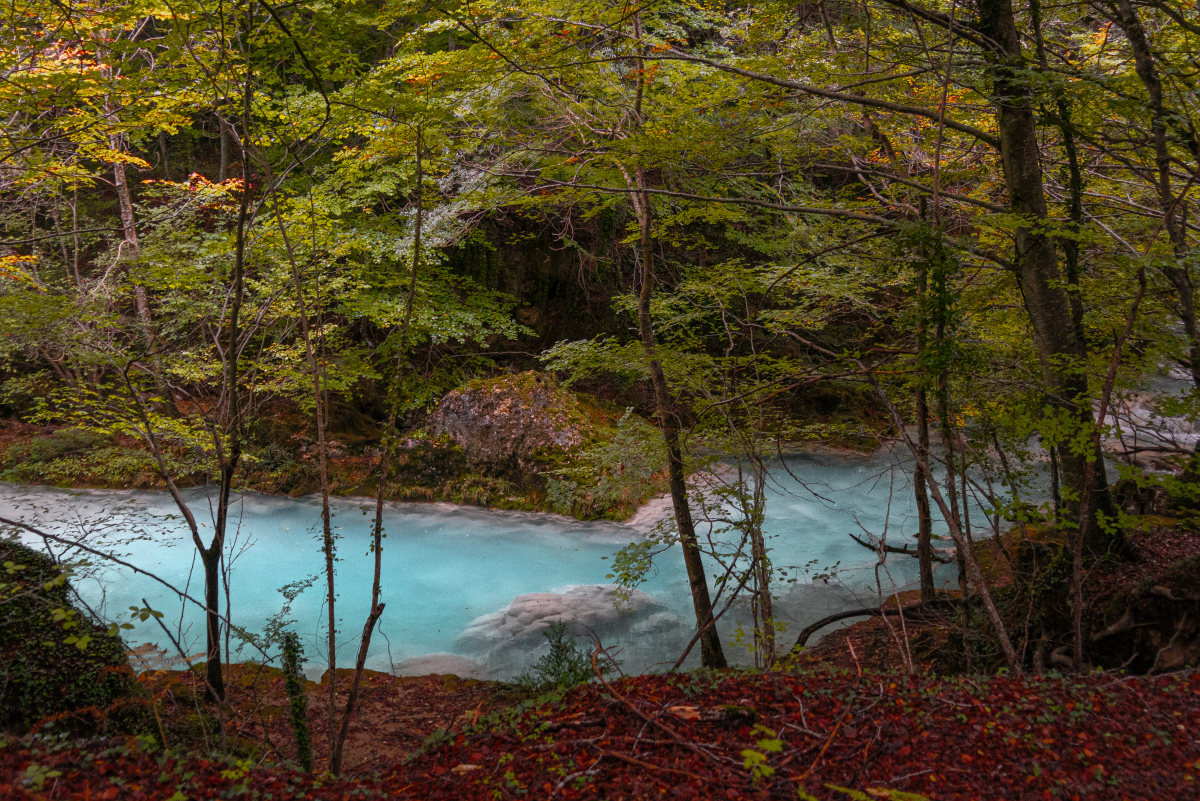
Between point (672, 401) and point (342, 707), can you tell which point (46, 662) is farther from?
point (672, 401)

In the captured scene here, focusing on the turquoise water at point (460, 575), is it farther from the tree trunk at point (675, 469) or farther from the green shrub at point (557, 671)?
the tree trunk at point (675, 469)

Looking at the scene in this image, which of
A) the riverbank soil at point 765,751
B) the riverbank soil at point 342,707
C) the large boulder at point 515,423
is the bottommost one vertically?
the riverbank soil at point 342,707

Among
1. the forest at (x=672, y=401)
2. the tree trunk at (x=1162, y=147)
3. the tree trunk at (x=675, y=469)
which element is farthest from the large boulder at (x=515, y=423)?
the tree trunk at (x=1162, y=147)

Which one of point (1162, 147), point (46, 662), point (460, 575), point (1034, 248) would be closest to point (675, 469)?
point (1034, 248)

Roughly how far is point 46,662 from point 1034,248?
Answer: 7810 millimetres

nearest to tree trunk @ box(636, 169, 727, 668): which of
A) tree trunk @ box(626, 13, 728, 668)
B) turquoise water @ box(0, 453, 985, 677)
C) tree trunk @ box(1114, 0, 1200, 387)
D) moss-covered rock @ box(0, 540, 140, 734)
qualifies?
tree trunk @ box(626, 13, 728, 668)

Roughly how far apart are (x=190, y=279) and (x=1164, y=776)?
8.96 metres

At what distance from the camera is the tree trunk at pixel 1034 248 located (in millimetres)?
4570

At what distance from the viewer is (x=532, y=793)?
9.10 feet

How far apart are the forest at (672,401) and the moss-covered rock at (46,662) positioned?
0.09 feet

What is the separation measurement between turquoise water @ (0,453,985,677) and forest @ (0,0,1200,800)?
15 centimetres

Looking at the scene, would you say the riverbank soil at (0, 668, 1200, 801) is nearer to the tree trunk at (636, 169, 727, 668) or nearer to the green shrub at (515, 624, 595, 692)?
the tree trunk at (636, 169, 727, 668)

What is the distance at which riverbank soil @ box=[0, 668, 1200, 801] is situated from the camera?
103 inches

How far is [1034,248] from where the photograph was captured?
480 cm
